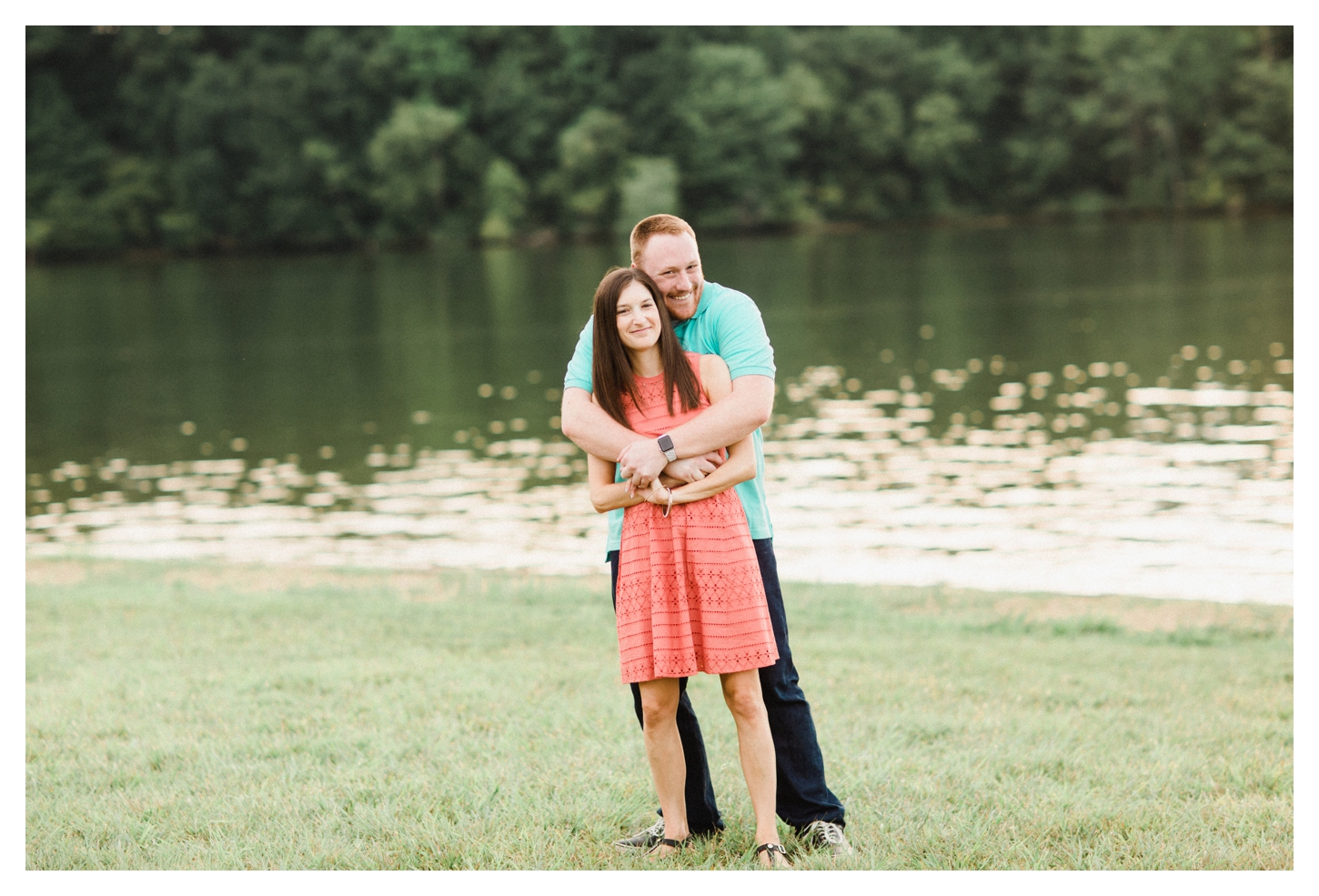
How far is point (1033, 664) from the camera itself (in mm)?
7043

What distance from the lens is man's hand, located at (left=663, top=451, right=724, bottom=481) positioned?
12.8 ft

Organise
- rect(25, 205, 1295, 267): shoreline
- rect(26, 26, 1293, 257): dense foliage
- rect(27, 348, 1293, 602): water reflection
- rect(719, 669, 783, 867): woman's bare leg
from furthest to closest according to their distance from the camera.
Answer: rect(25, 205, 1295, 267): shoreline
rect(26, 26, 1293, 257): dense foliage
rect(27, 348, 1293, 602): water reflection
rect(719, 669, 783, 867): woman's bare leg

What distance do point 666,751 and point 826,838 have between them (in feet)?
1.84

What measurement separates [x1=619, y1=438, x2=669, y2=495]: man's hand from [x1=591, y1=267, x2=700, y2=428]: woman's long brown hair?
0.17 meters

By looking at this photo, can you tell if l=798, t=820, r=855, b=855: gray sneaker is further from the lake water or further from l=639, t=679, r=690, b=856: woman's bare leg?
the lake water

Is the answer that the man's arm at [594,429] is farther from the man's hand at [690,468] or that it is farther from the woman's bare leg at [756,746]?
the woman's bare leg at [756,746]

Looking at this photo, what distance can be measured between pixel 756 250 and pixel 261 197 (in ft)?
91.1

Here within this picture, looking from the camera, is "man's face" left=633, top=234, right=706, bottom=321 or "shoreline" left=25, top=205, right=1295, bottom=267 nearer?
"man's face" left=633, top=234, right=706, bottom=321

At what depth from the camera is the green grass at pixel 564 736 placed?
4223 millimetres

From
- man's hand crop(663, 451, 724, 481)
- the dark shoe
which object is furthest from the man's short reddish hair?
the dark shoe

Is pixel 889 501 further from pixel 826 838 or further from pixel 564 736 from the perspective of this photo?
pixel 826 838

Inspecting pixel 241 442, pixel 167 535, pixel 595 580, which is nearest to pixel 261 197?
pixel 241 442

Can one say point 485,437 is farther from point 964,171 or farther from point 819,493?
point 964,171

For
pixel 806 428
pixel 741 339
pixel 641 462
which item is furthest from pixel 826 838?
pixel 806 428
